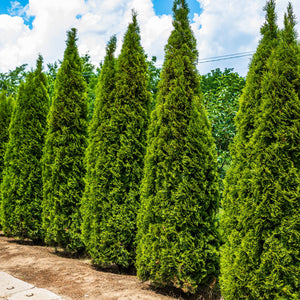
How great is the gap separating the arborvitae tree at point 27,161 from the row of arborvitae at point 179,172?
1119 millimetres

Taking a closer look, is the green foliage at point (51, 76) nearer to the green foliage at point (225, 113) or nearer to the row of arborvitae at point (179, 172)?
the row of arborvitae at point (179, 172)

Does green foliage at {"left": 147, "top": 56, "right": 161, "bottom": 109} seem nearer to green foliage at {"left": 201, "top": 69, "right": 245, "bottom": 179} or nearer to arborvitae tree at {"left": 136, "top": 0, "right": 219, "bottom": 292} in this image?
green foliage at {"left": 201, "top": 69, "right": 245, "bottom": 179}

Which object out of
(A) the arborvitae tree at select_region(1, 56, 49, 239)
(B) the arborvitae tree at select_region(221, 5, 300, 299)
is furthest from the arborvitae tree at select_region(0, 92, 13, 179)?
(B) the arborvitae tree at select_region(221, 5, 300, 299)

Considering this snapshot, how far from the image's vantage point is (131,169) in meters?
5.23

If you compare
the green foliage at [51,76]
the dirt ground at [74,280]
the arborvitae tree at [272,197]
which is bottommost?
the dirt ground at [74,280]

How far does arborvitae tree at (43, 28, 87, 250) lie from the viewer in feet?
20.8

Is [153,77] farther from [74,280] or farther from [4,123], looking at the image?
[4,123]

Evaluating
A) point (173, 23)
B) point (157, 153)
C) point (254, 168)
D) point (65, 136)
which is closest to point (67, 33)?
point (65, 136)

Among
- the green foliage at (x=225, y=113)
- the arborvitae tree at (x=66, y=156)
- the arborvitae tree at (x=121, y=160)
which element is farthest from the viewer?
the arborvitae tree at (x=66, y=156)

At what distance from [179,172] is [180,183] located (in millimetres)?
164

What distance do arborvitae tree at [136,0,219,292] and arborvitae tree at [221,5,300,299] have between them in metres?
0.71

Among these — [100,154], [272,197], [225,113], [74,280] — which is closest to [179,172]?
[272,197]

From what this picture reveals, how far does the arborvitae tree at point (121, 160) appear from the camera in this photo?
512cm

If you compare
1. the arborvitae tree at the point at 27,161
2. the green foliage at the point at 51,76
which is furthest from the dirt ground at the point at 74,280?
the green foliage at the point at 51,76
